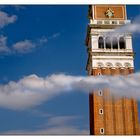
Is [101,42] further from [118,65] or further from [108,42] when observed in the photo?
[118,65]

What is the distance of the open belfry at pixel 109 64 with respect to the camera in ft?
75.6

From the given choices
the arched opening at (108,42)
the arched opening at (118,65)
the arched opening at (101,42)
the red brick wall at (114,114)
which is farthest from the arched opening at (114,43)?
the red brick wall at (114,114)

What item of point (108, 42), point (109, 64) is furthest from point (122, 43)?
point (109, 64)

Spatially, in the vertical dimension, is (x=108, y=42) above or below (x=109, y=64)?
above

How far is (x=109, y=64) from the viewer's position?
2408cm

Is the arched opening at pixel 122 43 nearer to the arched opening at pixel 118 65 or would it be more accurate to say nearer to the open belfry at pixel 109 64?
the open belfry at pixel 109 64

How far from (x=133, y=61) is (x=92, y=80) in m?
3.01

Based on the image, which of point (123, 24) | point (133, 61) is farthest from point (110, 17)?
point (133, 61)

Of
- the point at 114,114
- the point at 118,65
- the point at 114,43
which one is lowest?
the point at 114,114

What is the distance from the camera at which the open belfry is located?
907 inches
